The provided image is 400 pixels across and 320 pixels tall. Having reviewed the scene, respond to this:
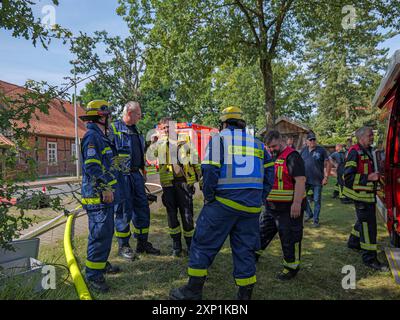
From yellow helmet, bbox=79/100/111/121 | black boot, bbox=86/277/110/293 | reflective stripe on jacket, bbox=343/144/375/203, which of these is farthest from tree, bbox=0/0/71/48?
reflective stripe on jacket, bbox=343/144/375/203

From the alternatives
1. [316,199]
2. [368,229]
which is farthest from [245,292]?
[316,199]

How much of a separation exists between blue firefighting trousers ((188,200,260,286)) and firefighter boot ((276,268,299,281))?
36.5 inches

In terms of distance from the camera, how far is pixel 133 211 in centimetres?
471

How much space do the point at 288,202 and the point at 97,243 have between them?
2.28m

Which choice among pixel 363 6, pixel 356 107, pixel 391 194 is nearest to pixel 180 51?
pixel 363 6

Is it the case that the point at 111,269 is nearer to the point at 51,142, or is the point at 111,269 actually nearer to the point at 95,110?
the point at 95,110

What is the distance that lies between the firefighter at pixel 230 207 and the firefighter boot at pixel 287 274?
92 centimetres

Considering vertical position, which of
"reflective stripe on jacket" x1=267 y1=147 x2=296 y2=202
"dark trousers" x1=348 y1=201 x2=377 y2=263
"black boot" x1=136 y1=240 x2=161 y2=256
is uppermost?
"reflective stripe on jacket" x1=267 y1=147 x2=296 y2=202

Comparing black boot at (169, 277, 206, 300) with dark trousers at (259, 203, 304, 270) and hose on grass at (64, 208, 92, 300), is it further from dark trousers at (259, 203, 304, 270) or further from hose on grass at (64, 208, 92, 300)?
dark trousers at (259, 203, 304, 270)

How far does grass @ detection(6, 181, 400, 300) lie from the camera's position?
3.49 metres

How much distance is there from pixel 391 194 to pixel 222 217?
9.83ft

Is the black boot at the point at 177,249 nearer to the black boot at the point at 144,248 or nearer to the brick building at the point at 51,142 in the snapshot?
the black boot at the point at 144,248
